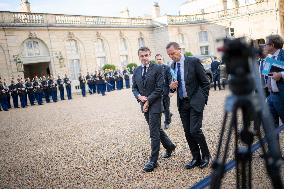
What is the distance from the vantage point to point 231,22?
4162cm

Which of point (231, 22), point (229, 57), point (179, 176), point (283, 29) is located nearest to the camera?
point (229, 57)

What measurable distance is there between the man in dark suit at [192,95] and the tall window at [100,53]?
92.9 ft

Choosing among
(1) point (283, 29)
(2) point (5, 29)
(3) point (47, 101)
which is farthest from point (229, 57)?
(1) point (283, 29)

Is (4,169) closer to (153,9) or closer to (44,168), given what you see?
(44,168)

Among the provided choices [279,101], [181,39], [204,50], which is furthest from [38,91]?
[204,50]

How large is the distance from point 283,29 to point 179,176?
133 ft

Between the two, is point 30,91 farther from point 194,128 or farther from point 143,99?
point 194,128

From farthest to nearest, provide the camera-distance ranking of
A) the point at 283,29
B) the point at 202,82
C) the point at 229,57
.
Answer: the point at 283,29 → the point at 202,82 → the point at 229,57

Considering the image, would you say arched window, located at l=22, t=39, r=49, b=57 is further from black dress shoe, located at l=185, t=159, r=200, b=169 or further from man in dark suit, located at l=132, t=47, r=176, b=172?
black dress shoe, located at l=185, t=159, r=200, b=169

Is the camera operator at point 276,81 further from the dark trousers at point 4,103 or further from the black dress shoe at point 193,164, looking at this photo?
the dark trousers at point 4,103

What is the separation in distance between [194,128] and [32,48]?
25.5 m

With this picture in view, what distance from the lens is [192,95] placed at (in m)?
4.85

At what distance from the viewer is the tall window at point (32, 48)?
26828 millimetres

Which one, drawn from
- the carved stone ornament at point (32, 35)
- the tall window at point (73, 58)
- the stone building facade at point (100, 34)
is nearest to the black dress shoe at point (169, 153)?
the stone building facade at point (100, 34)
